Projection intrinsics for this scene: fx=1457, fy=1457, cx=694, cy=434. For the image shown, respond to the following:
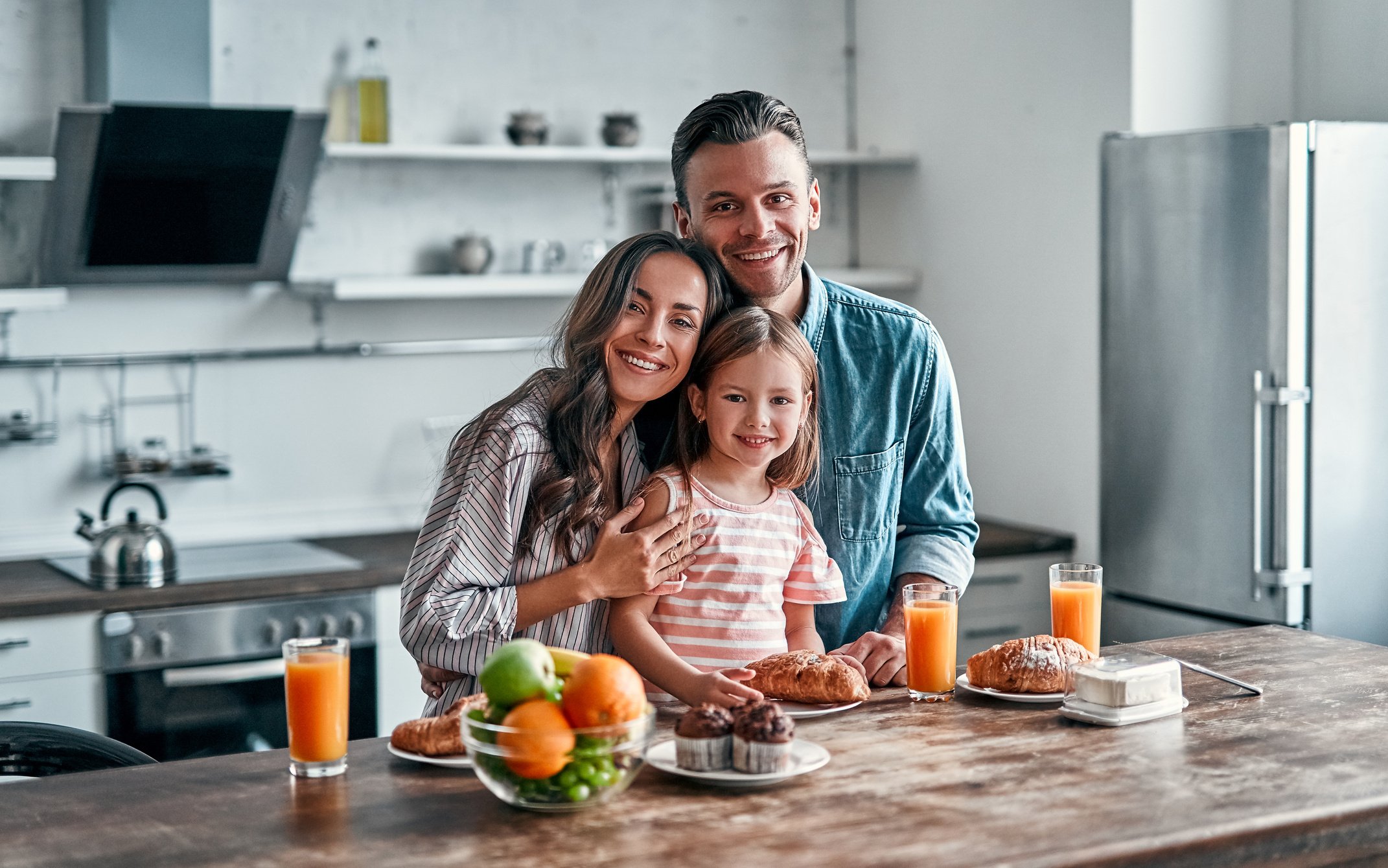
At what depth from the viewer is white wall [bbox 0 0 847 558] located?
151 inches

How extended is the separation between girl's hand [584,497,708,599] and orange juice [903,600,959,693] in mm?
348

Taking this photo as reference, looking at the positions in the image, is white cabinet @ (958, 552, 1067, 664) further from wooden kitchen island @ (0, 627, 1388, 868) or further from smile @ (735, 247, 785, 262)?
wooden kitchen island @ (0, 627, 1388, 868)

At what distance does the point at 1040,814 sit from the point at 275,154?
9.40 ft

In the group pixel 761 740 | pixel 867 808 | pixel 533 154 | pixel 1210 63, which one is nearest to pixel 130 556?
pixel 533 154

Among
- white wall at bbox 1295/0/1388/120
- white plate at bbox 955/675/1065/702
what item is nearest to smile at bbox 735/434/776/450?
white plate at bbox 955/675/1065/702

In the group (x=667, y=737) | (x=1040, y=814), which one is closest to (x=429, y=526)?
(x=667, y=737)

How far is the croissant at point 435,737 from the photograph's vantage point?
1.64 metres

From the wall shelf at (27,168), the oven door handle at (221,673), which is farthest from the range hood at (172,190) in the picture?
the oven door handle at (221,673)

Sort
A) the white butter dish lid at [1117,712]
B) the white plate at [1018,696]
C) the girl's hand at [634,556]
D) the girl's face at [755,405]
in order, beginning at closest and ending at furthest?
1. the white butter dish lid at [1117,712]
2. the white plate at [1018,696]
3. the girl's hand at [634,556]
4. the girl's face at [755,405]

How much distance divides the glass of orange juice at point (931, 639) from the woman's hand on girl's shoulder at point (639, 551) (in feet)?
1.11

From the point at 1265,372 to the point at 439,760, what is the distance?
2.44m

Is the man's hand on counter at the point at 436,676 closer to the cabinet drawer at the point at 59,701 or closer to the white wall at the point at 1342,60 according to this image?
the cabinet drawer at the point at 59,701

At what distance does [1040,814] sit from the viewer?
55.5 inches

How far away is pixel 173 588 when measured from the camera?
3.32 metres
